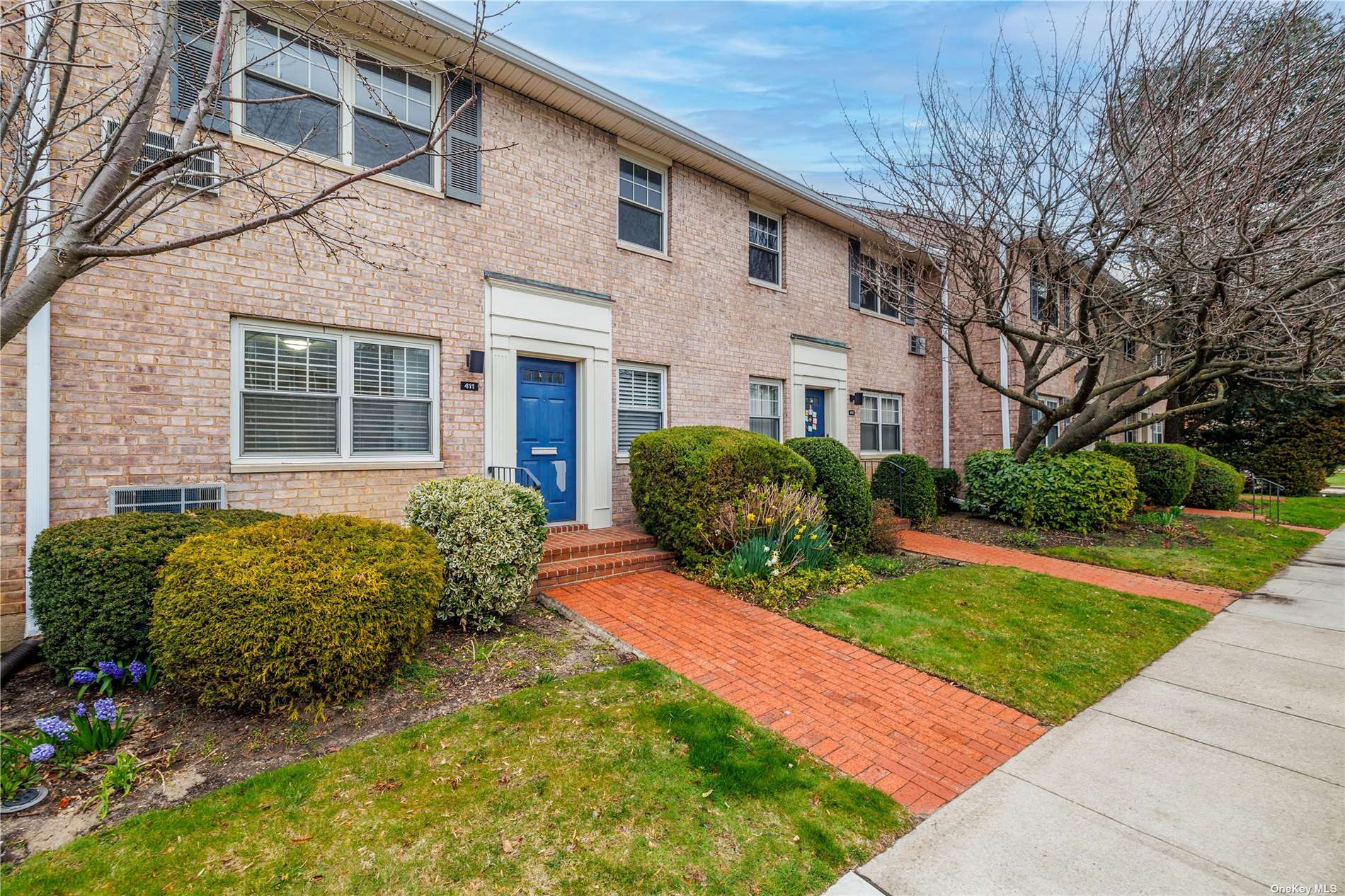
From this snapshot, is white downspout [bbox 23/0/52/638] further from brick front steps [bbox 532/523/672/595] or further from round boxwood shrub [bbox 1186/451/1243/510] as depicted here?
round boxwood shrub [bbox 1186/451/1243/510]

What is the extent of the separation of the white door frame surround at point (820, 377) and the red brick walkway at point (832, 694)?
214 inches

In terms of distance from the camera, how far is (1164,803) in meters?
2.87

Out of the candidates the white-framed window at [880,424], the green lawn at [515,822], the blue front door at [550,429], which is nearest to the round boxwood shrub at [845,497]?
the blue front door at [550,429]

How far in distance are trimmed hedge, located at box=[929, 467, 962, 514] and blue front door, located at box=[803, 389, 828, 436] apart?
2.39m

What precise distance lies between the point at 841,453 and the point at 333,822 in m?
7.15

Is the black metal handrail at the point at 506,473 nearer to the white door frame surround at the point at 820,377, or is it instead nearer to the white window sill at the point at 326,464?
the white window sill at the point at 326,464

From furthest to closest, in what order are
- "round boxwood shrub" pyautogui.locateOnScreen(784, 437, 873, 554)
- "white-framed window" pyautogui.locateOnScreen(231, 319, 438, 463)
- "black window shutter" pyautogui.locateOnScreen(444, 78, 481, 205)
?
"round boxwood shrub" pyautogui.locateOnScreen(784, 437, 873, 554) < "black window shutter" pyautogui.locateOnScreen(444, 78, 481, 205) < "white-framed window" pyautogui.locateOnScreen(231, 319, 438, 463)

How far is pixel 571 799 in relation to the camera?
2.80 m

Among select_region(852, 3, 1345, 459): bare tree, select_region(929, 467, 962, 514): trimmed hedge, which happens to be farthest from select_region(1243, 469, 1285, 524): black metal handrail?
select_region(929, 467, 962, 514): trimmed hedge

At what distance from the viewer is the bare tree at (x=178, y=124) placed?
113 inches

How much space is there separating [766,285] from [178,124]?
785 cm

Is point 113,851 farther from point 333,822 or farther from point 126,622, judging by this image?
point 126,622

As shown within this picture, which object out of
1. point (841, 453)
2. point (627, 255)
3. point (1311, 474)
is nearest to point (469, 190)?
point (627, 255)

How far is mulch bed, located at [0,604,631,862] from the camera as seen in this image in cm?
274
